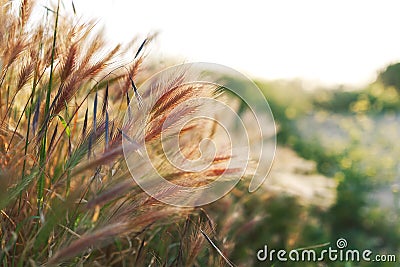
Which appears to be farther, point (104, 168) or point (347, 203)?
point (347, 203)

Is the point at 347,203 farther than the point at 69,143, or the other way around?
the point at 347,203

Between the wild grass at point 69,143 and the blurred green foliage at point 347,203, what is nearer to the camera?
the wild grass at point 69,143

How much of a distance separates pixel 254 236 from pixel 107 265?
1.16m

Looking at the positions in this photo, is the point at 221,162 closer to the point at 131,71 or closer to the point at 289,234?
the point at 131,71

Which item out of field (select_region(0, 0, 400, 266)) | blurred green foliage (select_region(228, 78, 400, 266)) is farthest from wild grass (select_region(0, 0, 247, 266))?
blurred green foliage (select_region(228, 78, 400, 266))

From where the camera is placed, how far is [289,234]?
9.55 ft

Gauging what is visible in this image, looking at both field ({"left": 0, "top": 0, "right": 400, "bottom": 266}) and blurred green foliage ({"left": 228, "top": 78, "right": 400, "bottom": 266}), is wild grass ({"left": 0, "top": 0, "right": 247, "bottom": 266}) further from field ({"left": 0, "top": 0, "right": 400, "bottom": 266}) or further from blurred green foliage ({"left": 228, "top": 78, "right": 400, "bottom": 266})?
blurred green foliage ({"left": 228, "top": 78, "right": 400, "bottom": 266})

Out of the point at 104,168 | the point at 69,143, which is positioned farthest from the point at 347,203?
the point at 69,143

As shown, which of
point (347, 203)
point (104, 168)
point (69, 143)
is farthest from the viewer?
point (347, 203)

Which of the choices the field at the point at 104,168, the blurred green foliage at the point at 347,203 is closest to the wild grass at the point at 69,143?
the field at the point at 104,168

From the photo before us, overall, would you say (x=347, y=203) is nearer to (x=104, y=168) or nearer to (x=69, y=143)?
(x=104, y=168)

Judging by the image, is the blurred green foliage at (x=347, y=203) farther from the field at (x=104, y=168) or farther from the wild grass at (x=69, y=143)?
the wild grass at (x=69, y=143)

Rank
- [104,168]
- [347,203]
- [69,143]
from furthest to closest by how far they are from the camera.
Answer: [347,203] → [104,168] → [69,143]

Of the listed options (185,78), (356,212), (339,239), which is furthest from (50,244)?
(356,212)
